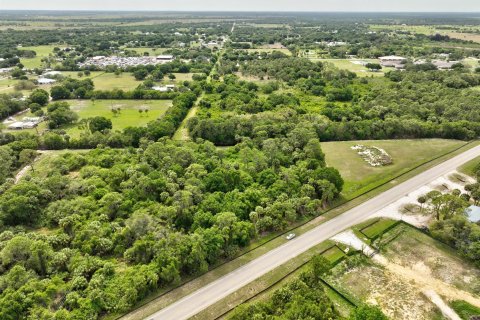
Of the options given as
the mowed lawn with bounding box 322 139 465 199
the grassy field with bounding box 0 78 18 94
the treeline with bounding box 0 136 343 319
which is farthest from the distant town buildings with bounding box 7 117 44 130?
the mowed lawn with bounding box 322 139 465 199

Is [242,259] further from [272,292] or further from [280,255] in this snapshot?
[272,292]

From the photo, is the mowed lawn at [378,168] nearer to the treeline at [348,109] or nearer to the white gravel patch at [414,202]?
the treeline at [348,109]

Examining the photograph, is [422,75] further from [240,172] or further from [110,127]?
[110,127]

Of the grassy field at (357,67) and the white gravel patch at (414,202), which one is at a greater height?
the grassy field at (357,67)

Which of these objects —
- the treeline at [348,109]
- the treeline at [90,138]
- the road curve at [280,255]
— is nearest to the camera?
the road curve at [280,255]

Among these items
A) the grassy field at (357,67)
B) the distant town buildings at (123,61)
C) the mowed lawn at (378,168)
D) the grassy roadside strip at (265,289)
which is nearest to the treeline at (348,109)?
the mowed lawn at (378,168)

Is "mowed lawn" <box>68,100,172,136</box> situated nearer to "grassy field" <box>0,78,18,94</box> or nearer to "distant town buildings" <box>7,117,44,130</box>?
"distant town buildings" <box>7,117,44,130</box>
